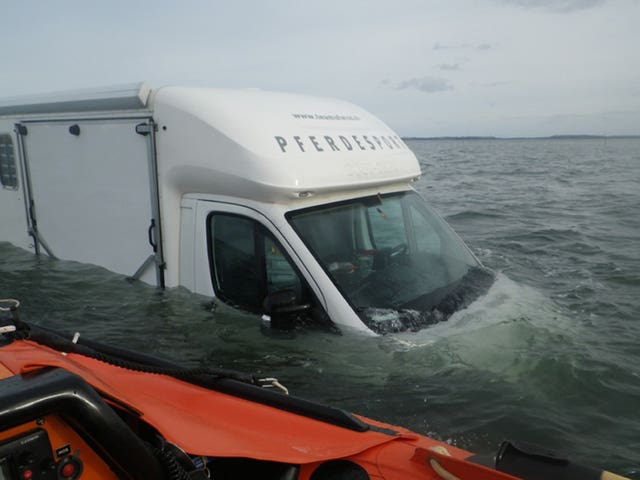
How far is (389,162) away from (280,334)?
6.32 ft

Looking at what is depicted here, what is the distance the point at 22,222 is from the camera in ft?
22.5

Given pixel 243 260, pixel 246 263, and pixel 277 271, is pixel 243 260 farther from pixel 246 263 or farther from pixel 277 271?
pixel 277 271

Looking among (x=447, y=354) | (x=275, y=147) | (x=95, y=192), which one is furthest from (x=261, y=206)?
(x=95, y=192)

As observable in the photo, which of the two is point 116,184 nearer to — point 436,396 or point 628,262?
point 436,396

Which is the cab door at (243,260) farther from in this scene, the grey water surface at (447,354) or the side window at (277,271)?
the grey water surface at (447,354)

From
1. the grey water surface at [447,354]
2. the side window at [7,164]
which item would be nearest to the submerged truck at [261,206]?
the grey water surface at [447,354]

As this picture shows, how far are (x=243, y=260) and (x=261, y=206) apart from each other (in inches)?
18.0

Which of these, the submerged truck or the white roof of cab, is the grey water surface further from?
the white roof of cab

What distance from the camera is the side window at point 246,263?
4281 millimetres

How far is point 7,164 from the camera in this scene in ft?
23.4

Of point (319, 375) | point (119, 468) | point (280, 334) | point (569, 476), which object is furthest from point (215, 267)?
point (569, 476)

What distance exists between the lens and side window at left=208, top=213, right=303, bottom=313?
4.28 metres

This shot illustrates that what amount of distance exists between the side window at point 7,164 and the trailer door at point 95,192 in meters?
0.45

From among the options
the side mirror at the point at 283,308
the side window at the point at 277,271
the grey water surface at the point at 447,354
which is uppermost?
the side window at the point at 277,271
